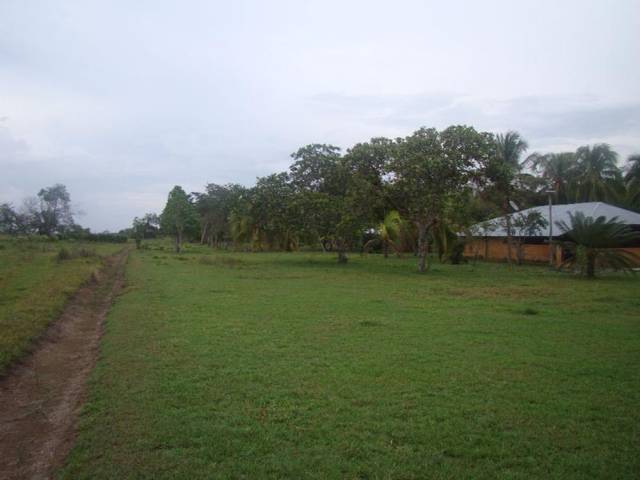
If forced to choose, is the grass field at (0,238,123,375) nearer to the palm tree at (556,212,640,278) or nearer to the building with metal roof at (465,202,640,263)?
the palm tree at (556,212,640,278)

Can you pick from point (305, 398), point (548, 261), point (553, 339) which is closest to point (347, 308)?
point (553, 339)

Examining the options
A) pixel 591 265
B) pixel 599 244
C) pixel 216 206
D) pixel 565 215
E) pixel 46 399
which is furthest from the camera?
pixel 216 206

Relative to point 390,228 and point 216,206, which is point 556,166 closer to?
point 390,228

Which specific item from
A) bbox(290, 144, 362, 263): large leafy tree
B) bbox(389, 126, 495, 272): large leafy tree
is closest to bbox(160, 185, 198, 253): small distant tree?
bbox(290, 144, 362, 263): large leafy tree

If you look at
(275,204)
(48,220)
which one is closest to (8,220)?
(48,220)

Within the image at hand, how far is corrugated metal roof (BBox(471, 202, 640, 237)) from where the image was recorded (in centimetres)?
2812

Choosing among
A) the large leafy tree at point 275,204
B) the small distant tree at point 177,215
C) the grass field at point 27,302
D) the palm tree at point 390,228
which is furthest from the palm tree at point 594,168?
the grass field at point 27,302

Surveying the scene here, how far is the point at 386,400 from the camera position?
18.5 ft

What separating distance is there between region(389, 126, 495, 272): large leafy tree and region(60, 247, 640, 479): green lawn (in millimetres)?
10492

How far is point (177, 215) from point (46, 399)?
4161 cm

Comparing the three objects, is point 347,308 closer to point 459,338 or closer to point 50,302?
point 459,338

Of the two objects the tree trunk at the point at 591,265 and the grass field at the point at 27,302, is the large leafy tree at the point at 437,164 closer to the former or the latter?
the tree trunk at the point at 591,265

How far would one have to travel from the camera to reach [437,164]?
68.8 feet

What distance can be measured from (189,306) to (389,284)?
8.17 meters
